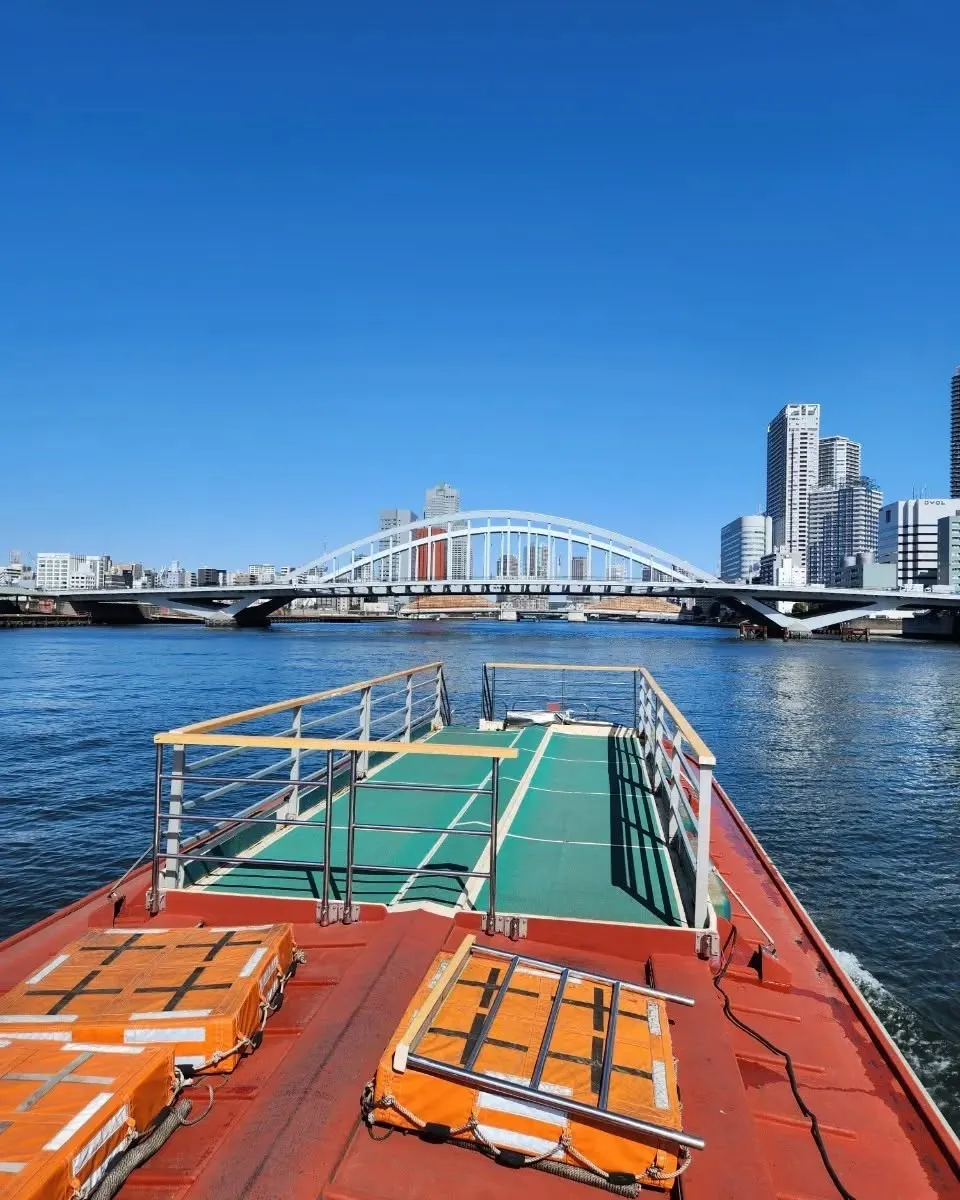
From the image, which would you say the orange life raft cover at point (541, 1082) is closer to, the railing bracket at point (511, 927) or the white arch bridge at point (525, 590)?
the railing bracket at point (511, 927)

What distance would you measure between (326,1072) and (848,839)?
13653 mm

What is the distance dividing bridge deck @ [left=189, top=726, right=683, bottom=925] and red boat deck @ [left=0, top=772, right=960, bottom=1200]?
628 mm

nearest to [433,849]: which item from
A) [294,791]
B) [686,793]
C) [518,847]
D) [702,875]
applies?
[518,847]

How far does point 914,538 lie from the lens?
584 ft

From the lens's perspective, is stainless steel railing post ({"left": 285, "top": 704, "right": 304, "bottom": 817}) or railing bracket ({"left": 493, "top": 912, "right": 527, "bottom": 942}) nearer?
railing bracket ({"left": 493, "top": 912, "right": 527, "bottom": 942})

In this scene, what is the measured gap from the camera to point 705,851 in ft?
16.1

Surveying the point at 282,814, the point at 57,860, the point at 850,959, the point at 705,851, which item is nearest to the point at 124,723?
the point at 57,860

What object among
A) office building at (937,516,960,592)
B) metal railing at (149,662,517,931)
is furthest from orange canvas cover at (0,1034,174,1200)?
office building at (937,516,960,592)

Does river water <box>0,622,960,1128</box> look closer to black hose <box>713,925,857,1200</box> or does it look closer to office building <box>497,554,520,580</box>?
black hose <box>713,925,857,1200</box>

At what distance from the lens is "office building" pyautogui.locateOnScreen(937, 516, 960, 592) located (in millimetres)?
151500

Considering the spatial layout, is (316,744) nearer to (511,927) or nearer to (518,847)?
(511,927)

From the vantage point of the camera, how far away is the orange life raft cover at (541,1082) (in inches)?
112

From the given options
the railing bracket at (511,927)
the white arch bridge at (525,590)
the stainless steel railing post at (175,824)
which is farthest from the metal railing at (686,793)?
the white arch bridge at (525,590)

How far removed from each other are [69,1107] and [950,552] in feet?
585
